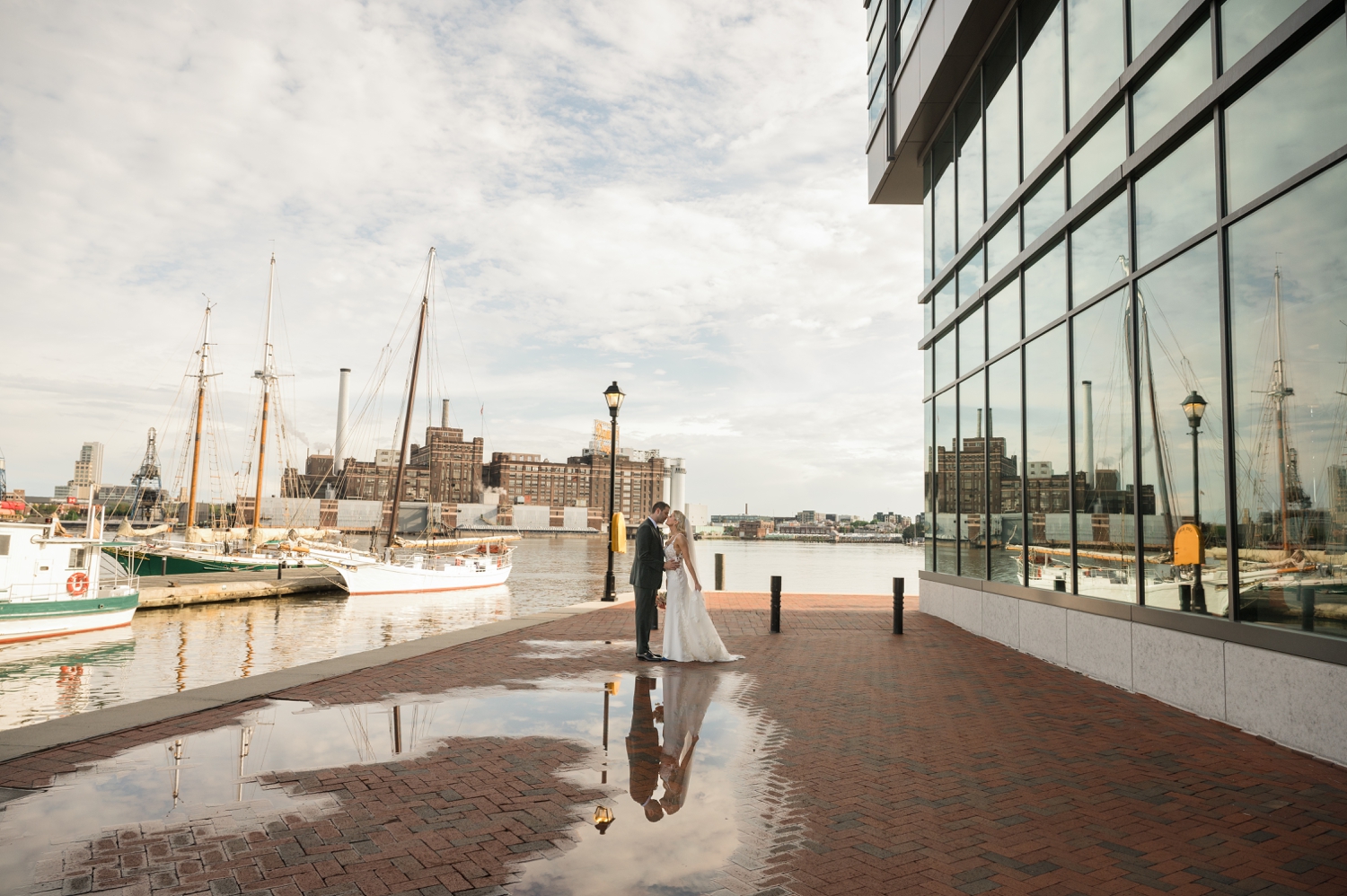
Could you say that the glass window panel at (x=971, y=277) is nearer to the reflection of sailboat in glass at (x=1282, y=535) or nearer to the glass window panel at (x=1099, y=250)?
the glass window panel at (x=1099, y=250)

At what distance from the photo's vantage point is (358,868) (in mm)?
3949

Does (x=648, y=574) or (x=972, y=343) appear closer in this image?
(x=648, y=574)

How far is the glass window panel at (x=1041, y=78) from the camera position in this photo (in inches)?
438

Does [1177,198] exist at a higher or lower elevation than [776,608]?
higher

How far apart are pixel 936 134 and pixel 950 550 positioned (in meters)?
8.66

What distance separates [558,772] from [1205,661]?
6051 mm

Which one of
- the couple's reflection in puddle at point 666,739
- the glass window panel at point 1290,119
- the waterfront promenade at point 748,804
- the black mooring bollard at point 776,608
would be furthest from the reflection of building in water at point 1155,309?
the couple's reflection in puddle at point 666,739

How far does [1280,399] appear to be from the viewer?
6.71 meters

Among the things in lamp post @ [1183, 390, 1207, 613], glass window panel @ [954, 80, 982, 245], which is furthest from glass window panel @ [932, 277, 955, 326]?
lamp post @ [1183, 390, 1207, 613]

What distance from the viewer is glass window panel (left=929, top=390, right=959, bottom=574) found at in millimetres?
15680

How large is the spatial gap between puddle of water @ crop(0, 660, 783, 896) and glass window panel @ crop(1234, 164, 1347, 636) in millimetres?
4423


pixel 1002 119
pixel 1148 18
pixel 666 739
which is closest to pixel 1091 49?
pixel 1148 18

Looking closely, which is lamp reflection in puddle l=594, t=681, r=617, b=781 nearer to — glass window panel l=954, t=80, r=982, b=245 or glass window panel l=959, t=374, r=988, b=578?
glass window panel l=959, t=374, r=988, b=578

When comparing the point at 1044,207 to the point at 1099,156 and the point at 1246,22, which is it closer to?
the point at 1099,156
